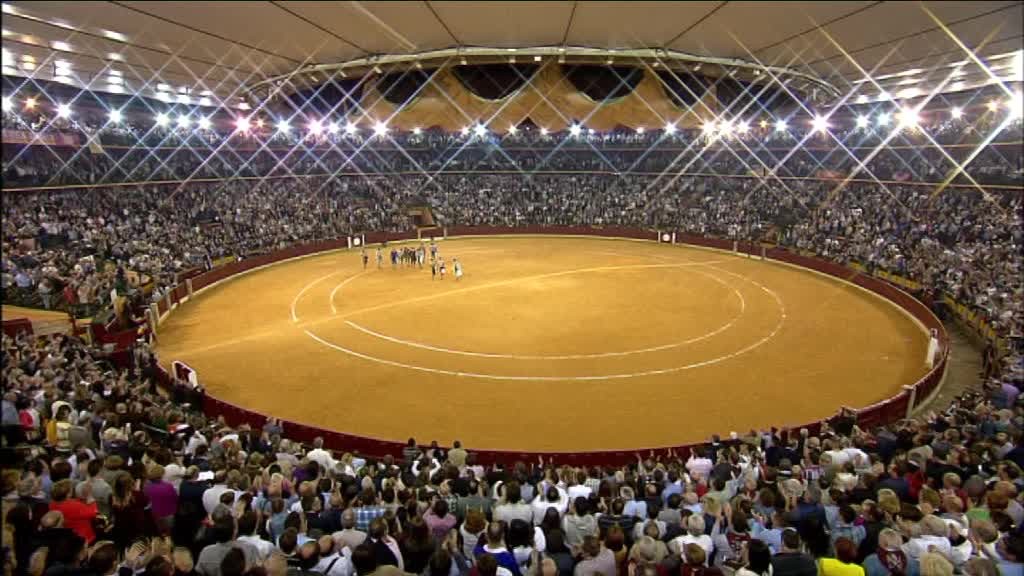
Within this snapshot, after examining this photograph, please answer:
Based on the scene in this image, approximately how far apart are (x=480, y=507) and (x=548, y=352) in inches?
578

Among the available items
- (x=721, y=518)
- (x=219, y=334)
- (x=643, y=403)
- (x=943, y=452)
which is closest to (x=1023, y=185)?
(x=643, y=403)

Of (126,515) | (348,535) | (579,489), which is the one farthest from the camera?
(579,489)

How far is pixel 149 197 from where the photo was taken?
136 ft

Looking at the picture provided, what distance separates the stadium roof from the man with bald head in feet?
31.5

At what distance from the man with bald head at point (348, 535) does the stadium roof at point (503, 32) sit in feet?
31.5

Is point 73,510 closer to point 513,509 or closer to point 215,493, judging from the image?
point 215,493

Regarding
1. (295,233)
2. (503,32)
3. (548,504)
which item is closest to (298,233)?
(295,233)

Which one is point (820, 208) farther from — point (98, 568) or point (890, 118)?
point (98, 568)

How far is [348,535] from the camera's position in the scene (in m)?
6.72

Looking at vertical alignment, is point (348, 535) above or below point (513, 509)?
above

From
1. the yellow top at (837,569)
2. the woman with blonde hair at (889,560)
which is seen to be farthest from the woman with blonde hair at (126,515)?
the woman with blonde hair at (889,560)

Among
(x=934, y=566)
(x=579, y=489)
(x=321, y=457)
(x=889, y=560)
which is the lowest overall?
(x=321, y=457)

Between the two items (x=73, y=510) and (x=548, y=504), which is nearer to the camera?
(x=73, y=510)

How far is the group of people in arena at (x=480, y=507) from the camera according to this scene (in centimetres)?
595
